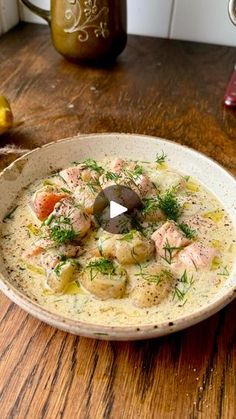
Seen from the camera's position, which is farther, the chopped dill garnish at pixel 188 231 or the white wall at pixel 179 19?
the white wall at pixel 179 19

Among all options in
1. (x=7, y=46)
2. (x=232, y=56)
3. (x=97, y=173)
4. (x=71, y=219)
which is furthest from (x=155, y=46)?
(x=71, y=219)

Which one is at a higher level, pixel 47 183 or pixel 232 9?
pixel 232 9

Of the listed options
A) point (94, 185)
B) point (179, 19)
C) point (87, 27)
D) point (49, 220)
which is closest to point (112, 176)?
point (94, 185)

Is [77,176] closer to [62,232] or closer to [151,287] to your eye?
[62,232]

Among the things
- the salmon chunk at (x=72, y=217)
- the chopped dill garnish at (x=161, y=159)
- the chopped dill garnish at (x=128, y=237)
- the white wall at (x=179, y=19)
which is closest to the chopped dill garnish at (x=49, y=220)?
the salmon chunk at (x=72, y=217)

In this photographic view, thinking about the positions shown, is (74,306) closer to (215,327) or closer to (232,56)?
(215,327)

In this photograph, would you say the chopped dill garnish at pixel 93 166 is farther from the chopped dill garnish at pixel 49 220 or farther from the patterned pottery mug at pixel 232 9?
the patterned pottery mug at pixel 232 9
